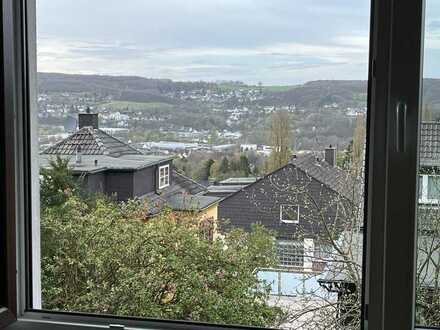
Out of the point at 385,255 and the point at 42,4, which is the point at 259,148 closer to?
the point at 385,255

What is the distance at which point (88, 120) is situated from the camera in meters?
1.92

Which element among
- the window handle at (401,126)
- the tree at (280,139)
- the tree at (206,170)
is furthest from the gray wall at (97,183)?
the window handle at (401,126)

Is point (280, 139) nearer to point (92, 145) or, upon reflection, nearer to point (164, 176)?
point (164, 176)

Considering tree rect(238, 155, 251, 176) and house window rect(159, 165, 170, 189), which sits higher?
tree rect(238, 155, 251, 176)

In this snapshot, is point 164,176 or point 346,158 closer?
point 346,158

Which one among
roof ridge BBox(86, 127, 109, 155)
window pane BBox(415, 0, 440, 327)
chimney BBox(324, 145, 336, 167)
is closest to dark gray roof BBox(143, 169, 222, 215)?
roof ridge BBox(86, 127, 109, 155)

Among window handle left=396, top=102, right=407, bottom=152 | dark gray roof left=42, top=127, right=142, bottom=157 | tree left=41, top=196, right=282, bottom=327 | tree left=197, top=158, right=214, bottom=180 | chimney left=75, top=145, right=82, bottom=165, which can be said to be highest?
window handle left=396, top=102, right=407, bottom=152

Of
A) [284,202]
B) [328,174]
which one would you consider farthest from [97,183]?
[328,174]

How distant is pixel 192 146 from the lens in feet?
6.08

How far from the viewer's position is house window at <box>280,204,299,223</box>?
1.78m

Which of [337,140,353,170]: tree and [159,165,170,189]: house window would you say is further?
[159,165,170,189]: house window

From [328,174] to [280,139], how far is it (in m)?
0.17

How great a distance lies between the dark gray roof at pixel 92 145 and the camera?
6.25ft

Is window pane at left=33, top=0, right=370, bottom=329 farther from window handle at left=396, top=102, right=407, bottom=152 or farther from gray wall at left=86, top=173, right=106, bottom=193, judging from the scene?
window handle at left=396, top=102, right=407, bottom=152
